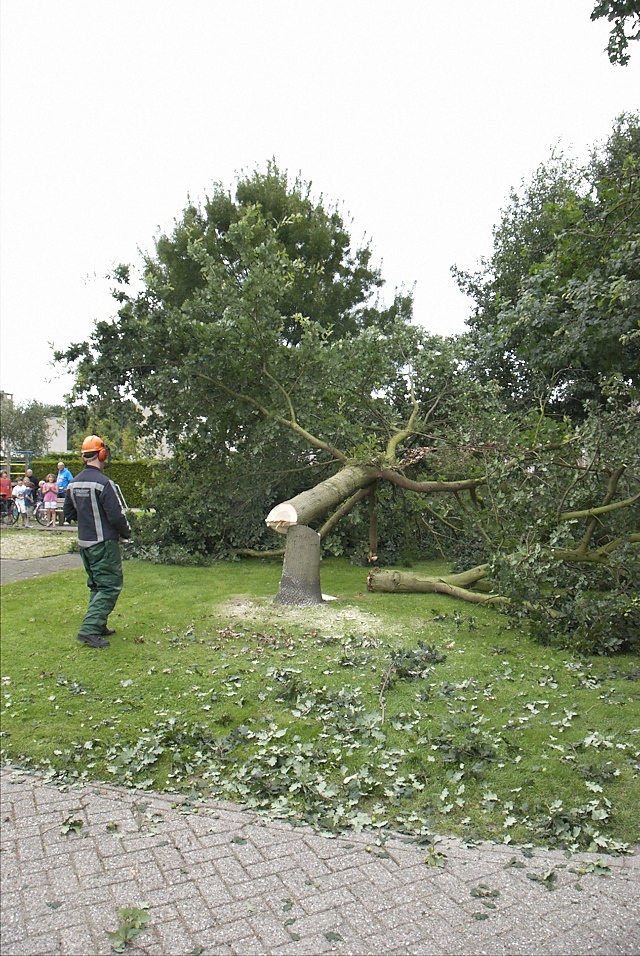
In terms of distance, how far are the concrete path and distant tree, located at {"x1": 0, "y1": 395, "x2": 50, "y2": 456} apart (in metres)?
35.3

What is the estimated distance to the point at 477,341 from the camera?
45.9 ft

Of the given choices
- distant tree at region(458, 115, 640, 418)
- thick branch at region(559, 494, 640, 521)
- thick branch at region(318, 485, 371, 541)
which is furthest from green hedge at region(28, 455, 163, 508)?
thick branch at region(559, 494, 640, 521)

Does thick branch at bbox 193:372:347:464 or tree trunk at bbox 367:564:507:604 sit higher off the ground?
thick branch at bbox 193:372:347:464

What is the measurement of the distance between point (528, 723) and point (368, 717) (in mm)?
959

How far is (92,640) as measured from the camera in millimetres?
6121

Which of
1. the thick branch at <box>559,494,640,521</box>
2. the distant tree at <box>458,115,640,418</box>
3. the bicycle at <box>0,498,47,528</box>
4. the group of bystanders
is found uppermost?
the distant tree at <box>458,115,640,418</box>

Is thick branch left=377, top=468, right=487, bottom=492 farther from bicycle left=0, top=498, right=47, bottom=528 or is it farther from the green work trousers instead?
bicycle left=0, top=498, right=47, bottom=528

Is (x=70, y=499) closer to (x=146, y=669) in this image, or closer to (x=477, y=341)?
(x=146, y=669)

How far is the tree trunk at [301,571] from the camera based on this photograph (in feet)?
24.8

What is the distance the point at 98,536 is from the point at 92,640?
887mm

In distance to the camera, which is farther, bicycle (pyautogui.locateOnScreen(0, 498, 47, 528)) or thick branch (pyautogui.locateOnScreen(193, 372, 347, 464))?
bicycle (pyautogui.locateOnScreen(0, 498, 47, 528))

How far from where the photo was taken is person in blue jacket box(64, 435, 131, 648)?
20.2ft

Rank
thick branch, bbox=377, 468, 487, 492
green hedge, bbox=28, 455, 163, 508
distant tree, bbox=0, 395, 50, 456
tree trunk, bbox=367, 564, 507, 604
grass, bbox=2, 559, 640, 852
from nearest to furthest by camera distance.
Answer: grass, bbox=2, 559, 640, 852 → tree trunk, bbox=367, 564, 507, 604 → thick branch, bbox=377, 468, 487, 492 → green hedge, bbox=28, 455, 163, 508 → distant tree, bbox=0, 395, 50, 456

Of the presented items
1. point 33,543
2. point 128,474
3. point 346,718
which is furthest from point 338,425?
point 128,474
